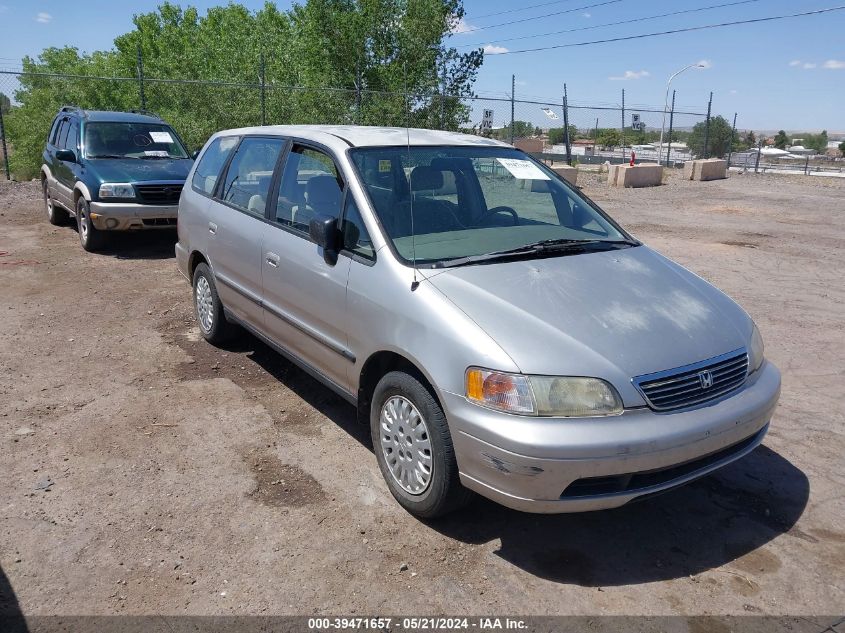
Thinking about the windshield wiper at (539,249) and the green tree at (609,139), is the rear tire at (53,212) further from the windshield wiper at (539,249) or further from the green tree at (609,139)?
the green tree at (609,139)

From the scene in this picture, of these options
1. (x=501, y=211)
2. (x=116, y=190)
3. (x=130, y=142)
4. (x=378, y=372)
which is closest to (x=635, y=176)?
(x=130, y=142)

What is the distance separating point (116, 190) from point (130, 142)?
1487 mm

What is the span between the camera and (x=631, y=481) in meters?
2.97

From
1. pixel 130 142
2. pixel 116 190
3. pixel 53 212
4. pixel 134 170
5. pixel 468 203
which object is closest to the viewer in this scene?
pixel 468 203

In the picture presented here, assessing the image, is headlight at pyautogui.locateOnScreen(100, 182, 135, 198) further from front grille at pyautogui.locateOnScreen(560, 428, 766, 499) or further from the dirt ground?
front grille at pyautogui.locateOnScreen(560, 428, 766, 499)

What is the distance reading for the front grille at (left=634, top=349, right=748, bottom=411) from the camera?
9.66 feet

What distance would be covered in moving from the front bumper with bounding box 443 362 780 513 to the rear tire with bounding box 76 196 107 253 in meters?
7.85

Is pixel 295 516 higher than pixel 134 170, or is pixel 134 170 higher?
pixel 134 170

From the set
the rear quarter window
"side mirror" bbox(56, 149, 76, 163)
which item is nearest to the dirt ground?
the rear quarter window

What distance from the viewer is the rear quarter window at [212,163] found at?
5.52 meters

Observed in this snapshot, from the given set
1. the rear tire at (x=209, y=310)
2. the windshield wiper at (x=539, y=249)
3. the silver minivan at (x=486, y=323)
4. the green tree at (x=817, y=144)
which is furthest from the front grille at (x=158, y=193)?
the green tree at (x=817, y=144)

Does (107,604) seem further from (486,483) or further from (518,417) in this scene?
(518,417)

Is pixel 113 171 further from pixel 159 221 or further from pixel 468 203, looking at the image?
pixel 468 203

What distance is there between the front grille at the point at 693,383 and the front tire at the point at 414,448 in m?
0.91
